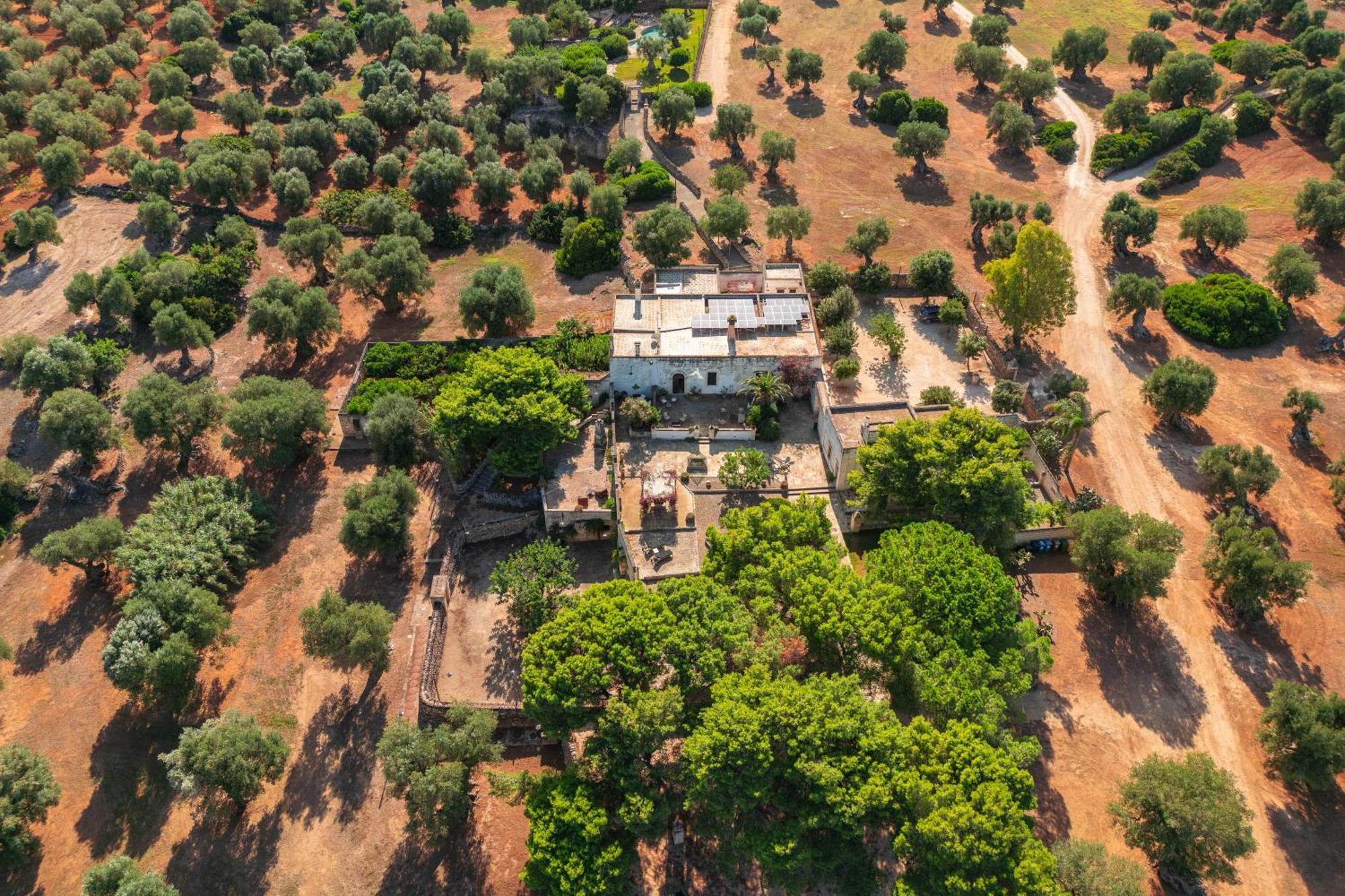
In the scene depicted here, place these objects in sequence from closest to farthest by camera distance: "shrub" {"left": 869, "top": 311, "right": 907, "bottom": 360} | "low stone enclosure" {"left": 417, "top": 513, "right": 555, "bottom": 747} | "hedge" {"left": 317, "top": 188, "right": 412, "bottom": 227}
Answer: "low stone enclosure" {"left": 417, "top": 513, "right": 555, "bottom": 747} → "shrub" {"left": 869, "top": 311, "right": 907, "bottom": 360} → "hedge" {"left": 317, "top": 188, "right": 412, "bottom": 227}

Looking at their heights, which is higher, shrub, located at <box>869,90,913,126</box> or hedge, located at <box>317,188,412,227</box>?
shrub, located at <box>869,90,913,126</box>

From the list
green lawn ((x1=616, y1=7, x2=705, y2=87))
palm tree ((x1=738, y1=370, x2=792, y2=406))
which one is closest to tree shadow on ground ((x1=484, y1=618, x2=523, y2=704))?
palm tree ((x1=738, y1=370, x2=792, y2=406))

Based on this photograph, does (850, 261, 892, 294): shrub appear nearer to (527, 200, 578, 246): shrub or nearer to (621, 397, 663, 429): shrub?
(621, 397, 663, 429): shrub

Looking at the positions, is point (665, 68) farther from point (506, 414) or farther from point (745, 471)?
point (745, 471)

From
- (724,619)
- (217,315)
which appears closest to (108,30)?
(217,315)

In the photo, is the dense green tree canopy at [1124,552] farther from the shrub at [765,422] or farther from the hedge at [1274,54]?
the hedge at [1274,54]

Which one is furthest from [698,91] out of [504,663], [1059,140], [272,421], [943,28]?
[504,663]

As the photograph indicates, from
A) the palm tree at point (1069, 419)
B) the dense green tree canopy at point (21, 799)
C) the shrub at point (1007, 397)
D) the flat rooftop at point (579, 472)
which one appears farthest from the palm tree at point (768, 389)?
the dense green tree canopy at point (21, 799)
